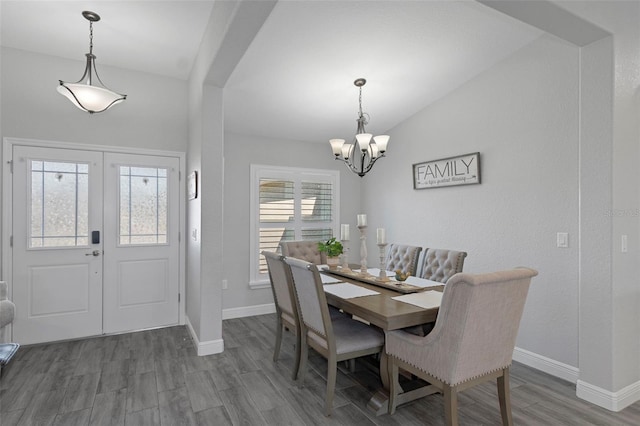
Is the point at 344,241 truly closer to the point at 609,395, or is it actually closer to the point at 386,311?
the point at 386,311

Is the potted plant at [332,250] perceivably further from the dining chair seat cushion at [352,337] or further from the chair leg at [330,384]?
the chair leg at [330,384]

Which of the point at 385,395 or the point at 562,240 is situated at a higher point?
the point at 562,240

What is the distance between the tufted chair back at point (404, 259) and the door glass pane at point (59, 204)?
322 centimetres

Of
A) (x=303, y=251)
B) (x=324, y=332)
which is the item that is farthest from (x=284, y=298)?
(x=303, y=251)

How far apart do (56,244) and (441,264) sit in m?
3.78

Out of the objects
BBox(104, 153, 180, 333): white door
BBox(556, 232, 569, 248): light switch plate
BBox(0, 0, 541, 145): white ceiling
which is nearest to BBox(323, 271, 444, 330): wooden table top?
BBox(556, 232, 569, 248): light switch plate

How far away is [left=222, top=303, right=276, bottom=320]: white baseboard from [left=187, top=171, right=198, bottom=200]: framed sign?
1.52 metres

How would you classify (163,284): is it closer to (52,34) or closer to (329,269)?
(329,269)

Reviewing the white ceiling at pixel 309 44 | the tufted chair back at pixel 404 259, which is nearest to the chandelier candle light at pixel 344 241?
the tufted chair back at pixel 404 259

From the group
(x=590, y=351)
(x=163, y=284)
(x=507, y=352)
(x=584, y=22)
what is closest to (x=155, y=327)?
(x=163, y=284)

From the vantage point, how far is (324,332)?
2.23m

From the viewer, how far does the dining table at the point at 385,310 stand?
78.7 inches

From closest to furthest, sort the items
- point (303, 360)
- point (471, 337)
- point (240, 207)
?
point (471, 337), point (303, 360), point (240, 207)

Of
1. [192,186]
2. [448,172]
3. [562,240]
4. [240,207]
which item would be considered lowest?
[562,240]
